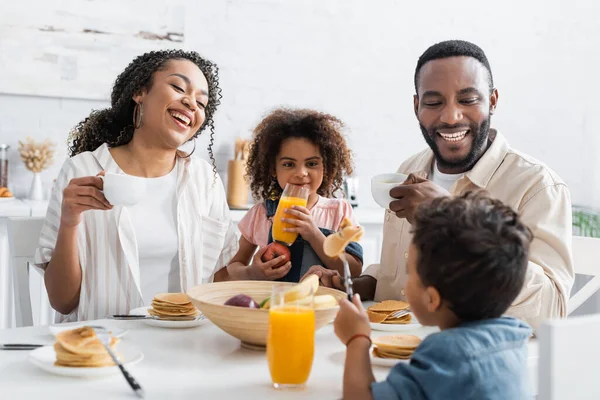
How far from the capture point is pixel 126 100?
90.1 inches

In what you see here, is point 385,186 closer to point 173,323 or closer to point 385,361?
point 385,361

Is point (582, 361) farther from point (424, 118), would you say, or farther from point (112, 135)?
point (112, 135)

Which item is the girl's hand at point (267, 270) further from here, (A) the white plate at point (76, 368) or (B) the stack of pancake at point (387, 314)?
(A) the white plate at point (76, 368)

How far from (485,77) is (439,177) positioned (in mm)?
341

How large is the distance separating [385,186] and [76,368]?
2.67ft

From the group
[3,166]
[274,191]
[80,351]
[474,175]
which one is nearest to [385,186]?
[474,175]

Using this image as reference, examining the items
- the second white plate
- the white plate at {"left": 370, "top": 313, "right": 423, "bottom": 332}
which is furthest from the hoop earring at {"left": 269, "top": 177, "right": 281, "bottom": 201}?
the second white plate

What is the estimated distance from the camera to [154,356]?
4.51ft

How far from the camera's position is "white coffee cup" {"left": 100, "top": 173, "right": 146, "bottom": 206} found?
1.60 metres

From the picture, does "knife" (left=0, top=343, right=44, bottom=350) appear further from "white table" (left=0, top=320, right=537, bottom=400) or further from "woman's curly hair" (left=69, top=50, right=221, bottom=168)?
"woman's curly hair" (left=69, top=50, right=221, bottom=168)

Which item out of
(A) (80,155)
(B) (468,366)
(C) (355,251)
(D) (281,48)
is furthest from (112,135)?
(D) (281,48)

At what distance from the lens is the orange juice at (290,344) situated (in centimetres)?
121

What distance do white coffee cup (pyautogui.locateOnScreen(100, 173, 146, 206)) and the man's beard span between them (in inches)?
36.2

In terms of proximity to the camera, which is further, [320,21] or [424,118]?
[320,21]
